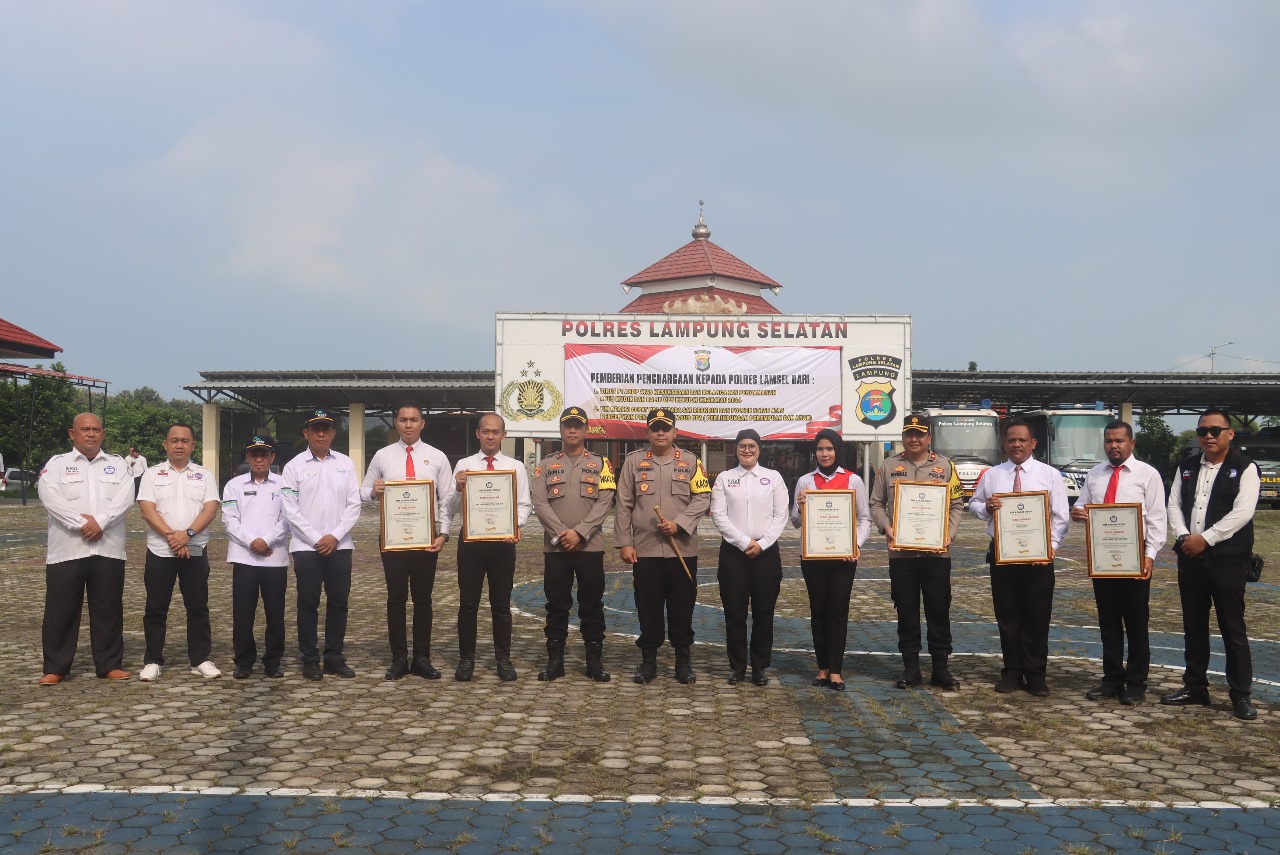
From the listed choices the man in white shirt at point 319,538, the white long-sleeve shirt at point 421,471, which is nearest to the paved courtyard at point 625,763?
the man in white shirt at point 319,538

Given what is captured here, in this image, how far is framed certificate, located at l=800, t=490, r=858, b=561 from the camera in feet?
25.4

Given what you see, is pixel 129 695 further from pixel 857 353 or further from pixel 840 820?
pixel 857 353

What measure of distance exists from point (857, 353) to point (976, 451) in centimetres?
511

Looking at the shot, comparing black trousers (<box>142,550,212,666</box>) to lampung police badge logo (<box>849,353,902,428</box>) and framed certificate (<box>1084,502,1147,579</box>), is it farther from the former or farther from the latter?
lampung police badge logo (<box>849,353,902,428</box>)

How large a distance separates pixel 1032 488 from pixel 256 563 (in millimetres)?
5331

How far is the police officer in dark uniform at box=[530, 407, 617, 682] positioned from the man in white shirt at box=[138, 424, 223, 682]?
2.33m

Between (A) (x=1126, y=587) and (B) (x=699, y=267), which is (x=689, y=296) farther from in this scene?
(A) (x=1126, y=587)

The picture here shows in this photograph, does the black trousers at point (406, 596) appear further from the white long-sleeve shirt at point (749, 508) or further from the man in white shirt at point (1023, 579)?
the man in white shirt at point (1023, 579)

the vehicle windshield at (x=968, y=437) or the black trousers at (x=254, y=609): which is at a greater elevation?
the vehicle windshield at (x=968, y=437)

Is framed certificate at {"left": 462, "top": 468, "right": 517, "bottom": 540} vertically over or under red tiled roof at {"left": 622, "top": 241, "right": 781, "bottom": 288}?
under

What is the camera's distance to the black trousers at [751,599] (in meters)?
7.76

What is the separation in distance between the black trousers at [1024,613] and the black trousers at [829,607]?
977mm

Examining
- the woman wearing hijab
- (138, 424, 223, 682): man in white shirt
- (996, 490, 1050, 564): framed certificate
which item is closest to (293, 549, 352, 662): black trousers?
(138, 424, 223, 682): man in white shirt

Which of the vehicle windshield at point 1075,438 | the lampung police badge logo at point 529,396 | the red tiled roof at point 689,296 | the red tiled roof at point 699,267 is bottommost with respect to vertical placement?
the vehicle windshield at point 1075,438
